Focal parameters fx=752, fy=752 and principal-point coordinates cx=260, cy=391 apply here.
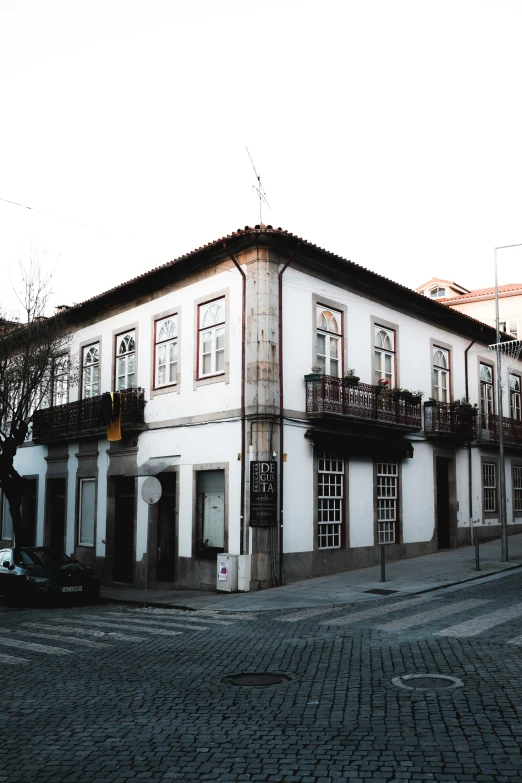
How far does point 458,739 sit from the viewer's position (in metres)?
5.63

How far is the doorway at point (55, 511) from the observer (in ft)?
81.1

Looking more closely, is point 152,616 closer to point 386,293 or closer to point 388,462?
point 388,462

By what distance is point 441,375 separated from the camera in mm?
24312

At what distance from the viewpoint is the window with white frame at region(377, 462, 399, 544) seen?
20.5 m

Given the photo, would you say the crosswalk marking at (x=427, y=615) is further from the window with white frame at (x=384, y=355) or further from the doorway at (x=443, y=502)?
the doorway at (x=443, y=502)

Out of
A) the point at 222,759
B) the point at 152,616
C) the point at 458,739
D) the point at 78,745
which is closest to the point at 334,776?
the point at 222,759

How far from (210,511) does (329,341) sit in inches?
207

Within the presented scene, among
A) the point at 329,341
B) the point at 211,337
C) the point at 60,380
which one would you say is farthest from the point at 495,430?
the point at 60,380

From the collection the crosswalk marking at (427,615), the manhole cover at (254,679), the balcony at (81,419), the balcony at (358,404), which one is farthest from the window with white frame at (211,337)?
the manhole cover at (254,679)

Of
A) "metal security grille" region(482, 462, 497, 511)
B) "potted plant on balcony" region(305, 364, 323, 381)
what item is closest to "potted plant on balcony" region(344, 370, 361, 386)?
"potted plant on balcony" region(305, 364, 323, 381)

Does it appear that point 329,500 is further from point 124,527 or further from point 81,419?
point 81,419

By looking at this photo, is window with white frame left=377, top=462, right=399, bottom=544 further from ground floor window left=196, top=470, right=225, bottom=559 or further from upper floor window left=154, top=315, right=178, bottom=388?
upper floor window left=154, top=315, right=178, bottom=388

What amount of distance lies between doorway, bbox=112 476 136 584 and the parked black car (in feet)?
14.6

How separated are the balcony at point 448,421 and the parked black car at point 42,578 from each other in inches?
435
